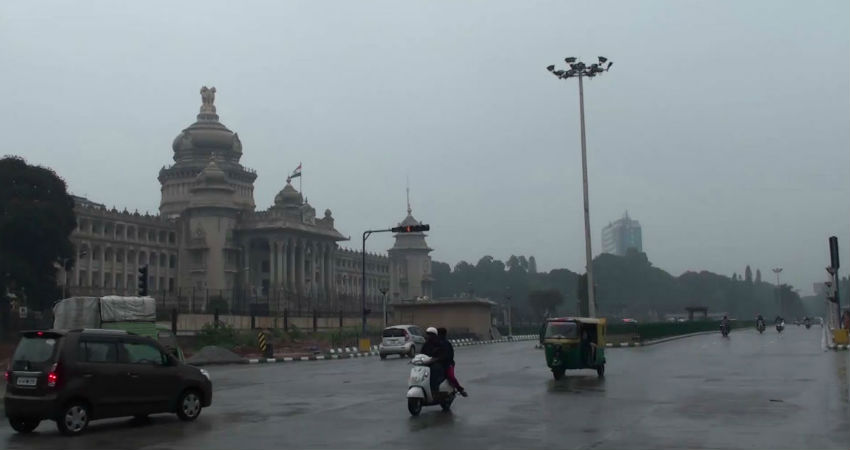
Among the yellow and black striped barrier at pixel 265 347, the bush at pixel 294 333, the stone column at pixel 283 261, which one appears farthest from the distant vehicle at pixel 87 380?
the stone column at pixel 283 261

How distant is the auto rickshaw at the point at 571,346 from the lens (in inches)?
877

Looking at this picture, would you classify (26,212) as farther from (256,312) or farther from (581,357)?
(581,357)

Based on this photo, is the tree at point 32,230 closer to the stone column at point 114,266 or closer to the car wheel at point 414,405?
the car wheel at point 414,405

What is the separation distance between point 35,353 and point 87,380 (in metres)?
0.90

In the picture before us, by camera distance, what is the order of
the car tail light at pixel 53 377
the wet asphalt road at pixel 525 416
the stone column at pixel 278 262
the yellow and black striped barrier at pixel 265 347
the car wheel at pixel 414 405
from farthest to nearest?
the stone column at pixel 278 262 < the yellow and black striped barrier at pixel 265 347 < the car wheel at pixel 414 405 < the car tail light at pixel 53 377 < the wet asphalt road at pixel 525 416

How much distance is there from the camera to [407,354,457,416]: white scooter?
1479 cm

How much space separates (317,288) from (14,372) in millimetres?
95551

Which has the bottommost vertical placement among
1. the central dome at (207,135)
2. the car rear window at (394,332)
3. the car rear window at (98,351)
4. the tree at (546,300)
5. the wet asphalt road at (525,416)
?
the wet asphalt road at (525,416)

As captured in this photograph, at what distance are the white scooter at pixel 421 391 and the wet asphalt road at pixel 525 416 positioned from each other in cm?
25

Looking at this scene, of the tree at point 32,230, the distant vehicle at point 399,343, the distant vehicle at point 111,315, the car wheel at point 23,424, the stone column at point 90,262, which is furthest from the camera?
the stone column at point 90,262

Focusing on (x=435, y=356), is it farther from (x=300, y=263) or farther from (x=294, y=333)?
(x=300, y=263)

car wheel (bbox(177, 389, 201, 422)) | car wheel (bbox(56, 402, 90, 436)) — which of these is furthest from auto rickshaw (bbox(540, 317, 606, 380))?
car wheel (bbox(56, 402, 90, 436))

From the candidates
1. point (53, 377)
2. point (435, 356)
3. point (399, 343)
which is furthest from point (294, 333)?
point (53, 377)

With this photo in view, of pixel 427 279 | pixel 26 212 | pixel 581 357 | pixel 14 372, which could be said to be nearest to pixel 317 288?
→ pixel 427 279
